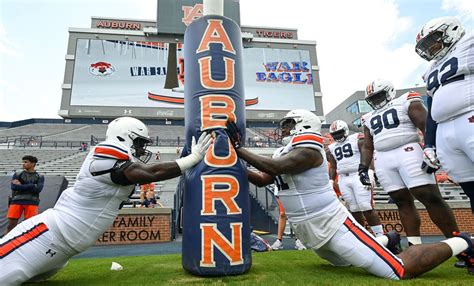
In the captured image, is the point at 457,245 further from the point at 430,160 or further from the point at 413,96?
the point at 413,96

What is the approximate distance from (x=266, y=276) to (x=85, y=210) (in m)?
1.59

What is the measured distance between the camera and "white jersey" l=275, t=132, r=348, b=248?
2633 mm

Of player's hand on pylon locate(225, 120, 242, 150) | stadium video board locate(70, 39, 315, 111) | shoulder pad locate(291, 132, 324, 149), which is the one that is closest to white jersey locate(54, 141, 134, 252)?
player's hand on pylon locate(225, 120, 242, 150)

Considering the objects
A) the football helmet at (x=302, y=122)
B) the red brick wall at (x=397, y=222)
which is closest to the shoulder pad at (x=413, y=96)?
the football helmet at (x=302, y=122)

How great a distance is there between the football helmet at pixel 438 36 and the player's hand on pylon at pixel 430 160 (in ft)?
2.78

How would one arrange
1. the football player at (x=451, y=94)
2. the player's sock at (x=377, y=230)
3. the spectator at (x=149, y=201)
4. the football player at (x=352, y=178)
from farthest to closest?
the spectator at (x=149, y=201) → the football player at (x=352, y=178) → the player's sock at (x=377, y=230) → the football player at (x=451, y=94)

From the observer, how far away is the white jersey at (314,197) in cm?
263

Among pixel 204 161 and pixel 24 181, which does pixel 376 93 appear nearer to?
pixel 204 161

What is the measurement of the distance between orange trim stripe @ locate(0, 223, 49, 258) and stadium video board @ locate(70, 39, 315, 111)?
88.2 feet

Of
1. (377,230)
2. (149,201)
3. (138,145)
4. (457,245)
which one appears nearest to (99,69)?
(149,201)

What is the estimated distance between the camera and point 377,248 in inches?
98.0

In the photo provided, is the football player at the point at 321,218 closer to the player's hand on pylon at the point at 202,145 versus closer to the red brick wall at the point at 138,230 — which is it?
the player's hand on pylon at the point at 202,145

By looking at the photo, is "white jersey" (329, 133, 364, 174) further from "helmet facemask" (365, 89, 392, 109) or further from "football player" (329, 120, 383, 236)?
"helmet facemask" (365, 89, 392, 109)

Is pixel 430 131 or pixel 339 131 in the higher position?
pixel 339 131
